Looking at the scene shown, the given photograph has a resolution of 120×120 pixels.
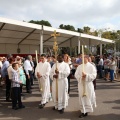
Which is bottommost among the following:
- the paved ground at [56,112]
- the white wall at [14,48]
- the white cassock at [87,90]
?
the paved ground at [56,112]

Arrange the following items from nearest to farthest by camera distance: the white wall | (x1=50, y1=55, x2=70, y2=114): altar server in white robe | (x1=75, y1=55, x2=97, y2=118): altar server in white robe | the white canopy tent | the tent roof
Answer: (x1=75, y1=55, x2=97, y2=118): altar server in white robe → (x1=50, y1=55, x2=70, y2=114): altar server in white robe → the tent roof → the white canopy tent → the white wall

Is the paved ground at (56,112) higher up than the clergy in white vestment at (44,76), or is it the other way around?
the clergy in white vestment at (44,76)

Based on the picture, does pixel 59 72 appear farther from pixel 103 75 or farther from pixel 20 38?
pixel 20 38

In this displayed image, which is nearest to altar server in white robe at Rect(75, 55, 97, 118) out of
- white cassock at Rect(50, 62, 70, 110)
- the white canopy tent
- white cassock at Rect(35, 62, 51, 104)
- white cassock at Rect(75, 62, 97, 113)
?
white cassock at Rect(75, 62, 97, 113)

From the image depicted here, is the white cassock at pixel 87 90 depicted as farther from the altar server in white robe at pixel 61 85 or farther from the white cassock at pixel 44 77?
the white cassock at pixel 44 77

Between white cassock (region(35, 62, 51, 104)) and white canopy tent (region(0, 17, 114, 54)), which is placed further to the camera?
white canopy tent (region(0, 17, 114, 54))

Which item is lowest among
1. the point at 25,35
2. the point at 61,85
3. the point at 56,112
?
the point at 56,112

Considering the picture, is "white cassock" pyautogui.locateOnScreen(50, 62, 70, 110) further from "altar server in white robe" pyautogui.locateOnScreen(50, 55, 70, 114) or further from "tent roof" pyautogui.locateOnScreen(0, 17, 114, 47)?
"tent roof" pyautogui.locateOnScreen(0, 17, 114, 47)

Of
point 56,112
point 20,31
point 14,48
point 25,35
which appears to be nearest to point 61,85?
point 56,112

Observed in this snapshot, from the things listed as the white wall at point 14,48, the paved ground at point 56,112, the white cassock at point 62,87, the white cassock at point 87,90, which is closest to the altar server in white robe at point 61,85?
the white cassock at point 62,87

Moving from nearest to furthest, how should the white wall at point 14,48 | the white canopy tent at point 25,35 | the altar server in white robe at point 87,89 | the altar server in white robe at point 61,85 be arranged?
the altar server in white robe at point 87,89
the altar server in white robe at point 61,85
the white canopy tent at point 25,35
the white wall at point 14,48

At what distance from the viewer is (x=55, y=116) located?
7379 millimetres

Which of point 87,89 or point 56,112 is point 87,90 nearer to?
point 87,89

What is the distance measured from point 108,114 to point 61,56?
237 centimetres
